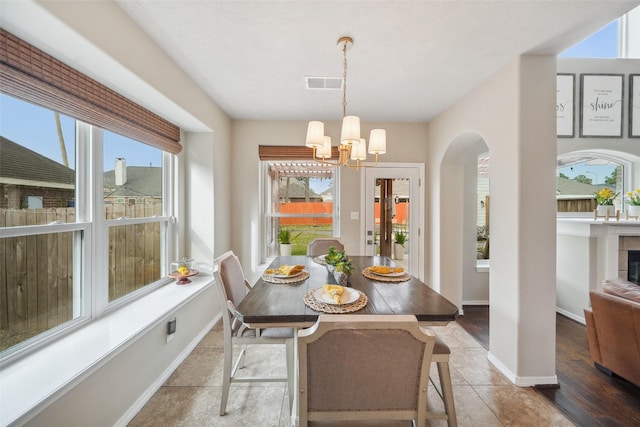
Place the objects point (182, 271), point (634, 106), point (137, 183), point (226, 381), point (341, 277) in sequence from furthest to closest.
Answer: point (634, 106) → point (182, 271) → point (137, 183) → point (341, 277) → point (226, 381)

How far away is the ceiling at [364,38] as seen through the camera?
4.99 ft

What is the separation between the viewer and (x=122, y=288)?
81.4 inches

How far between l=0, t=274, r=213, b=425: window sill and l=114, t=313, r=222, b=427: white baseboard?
44 centimetres

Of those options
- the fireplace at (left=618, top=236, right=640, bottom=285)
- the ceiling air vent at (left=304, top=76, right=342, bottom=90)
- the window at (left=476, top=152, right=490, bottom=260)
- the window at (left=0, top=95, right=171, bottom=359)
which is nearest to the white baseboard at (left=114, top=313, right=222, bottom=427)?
the window at (left=0, top=95, right=171, bottom=359)

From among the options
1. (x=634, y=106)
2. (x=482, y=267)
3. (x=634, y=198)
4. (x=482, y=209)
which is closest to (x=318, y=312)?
(x=482, y=267)

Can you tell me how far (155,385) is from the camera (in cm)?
188

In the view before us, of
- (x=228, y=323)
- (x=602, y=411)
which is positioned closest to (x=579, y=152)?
(x=602, y=411)

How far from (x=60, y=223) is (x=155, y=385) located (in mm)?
1279

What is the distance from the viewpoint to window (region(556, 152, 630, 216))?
3.62 meters

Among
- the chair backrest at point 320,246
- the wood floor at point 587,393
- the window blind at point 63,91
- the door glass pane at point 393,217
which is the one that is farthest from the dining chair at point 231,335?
the door glass pane at point 393,217

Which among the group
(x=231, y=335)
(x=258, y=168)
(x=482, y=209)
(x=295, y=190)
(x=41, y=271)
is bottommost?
(x=231, y=335)

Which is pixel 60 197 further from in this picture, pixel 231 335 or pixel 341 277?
pixel 341 277

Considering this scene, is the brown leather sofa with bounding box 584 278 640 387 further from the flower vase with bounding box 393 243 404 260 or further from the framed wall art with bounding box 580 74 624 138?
the framed wall art with bounding box 580 74 624 138

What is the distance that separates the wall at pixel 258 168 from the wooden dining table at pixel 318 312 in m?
1.68
